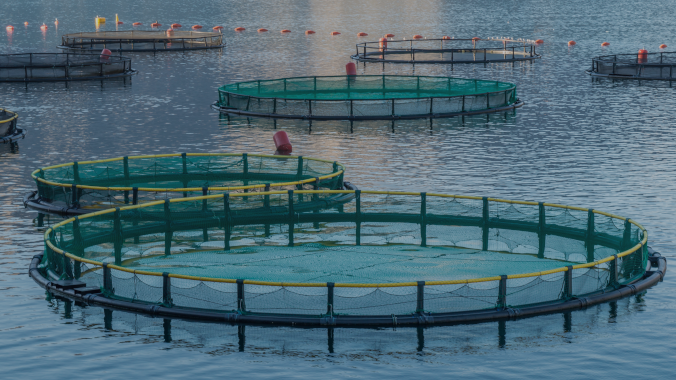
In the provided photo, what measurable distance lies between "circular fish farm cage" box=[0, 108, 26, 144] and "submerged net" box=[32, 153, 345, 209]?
1565 centimetres

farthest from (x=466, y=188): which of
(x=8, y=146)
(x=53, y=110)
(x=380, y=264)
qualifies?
(x=53, y=110)

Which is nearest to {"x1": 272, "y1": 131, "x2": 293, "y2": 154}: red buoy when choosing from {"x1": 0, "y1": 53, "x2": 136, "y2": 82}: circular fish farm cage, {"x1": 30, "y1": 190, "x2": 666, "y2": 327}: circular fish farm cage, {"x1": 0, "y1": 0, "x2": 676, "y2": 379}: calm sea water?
{"x1": 0, "y1": 0, "x2": 676, "y2": 379}: calm sea water

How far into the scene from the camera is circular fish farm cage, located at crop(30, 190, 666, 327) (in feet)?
92.0

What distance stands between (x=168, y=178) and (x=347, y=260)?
14.2 metres

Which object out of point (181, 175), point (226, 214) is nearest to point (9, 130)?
point (181, 175)

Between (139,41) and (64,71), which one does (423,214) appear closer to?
(64,71)

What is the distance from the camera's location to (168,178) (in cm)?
4547

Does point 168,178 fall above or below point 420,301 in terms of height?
above

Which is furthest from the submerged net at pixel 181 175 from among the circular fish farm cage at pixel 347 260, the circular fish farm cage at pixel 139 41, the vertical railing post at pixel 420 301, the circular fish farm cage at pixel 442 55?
the circular fish farm cage at pixel 139 41

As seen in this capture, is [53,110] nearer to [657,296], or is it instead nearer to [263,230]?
[263,230]

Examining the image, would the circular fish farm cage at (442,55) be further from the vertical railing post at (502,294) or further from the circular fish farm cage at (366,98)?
the vertical railing post at (502,294)

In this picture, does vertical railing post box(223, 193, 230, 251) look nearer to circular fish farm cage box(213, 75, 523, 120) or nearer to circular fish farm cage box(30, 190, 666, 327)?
circular fish farm cage box(30, 190, 666, 327)

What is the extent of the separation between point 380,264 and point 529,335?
7119mm

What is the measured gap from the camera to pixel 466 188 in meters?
46.7
